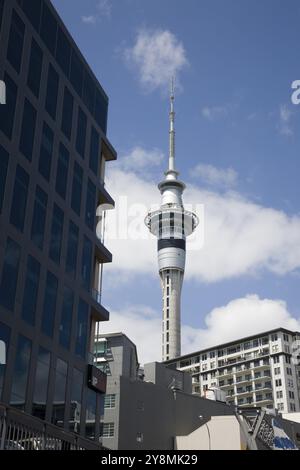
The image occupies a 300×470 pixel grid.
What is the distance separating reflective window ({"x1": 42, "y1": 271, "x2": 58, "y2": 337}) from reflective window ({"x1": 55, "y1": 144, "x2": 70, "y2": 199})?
245 inches

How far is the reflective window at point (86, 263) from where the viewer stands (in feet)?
141

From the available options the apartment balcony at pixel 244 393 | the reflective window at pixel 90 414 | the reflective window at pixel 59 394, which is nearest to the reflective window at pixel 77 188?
the reflective window at pixel 59 394

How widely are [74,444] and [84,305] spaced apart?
22.2 meters

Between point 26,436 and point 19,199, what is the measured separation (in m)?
20.2

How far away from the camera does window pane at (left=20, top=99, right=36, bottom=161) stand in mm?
36688

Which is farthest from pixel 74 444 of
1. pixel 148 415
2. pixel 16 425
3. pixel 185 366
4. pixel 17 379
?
pixel 185 366

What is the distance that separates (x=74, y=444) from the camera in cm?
2038

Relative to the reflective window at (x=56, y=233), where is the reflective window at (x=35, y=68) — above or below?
above

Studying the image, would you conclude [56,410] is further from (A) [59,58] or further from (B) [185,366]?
(B) [185,366]

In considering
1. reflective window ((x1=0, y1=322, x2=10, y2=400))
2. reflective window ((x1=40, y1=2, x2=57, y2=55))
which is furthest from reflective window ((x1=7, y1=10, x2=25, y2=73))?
reflective window ((x1=0, y1=322, x2=10, y2=400))

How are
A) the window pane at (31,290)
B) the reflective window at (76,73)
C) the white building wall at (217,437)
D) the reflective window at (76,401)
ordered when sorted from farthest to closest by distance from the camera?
the white building wall at (217,437)
the reflective window at (76,73)
the reflective window at (76,401)
the window pane at (31,290)

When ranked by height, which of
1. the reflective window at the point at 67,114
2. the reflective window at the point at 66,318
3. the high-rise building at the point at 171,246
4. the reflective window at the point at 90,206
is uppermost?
the high-rise building at the point at 171,246

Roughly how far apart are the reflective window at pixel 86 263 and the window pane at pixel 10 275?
28.9 feet

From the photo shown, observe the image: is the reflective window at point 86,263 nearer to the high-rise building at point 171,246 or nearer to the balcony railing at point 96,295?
the balcony railing at point 96,295
